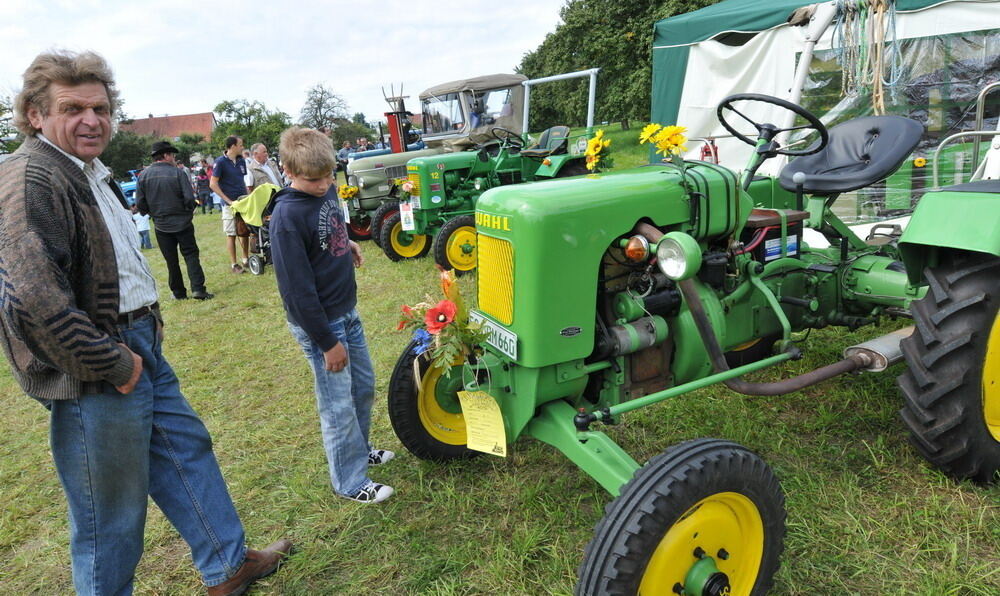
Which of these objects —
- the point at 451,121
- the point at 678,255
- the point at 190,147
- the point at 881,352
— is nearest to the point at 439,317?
the point at 678,255

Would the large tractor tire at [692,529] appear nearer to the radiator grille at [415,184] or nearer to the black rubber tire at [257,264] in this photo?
the radiator grille at [415,184]

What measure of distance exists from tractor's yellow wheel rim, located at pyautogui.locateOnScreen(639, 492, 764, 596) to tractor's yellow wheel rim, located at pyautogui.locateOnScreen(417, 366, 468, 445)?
3.77 ft

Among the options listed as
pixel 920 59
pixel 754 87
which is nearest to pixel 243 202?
pixel 754 87

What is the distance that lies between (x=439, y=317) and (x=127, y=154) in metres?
40.1

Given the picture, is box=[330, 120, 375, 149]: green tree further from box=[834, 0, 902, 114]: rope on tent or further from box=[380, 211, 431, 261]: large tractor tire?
box=[834, 0, 902, 114]: rope on tent

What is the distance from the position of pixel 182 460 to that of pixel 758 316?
6.94 ft

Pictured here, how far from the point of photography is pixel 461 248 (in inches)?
247

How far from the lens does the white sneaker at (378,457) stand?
2812mm

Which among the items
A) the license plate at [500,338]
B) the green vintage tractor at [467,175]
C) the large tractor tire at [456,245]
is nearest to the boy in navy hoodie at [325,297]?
the license plate at [500,338]

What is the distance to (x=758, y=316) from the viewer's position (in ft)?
7.90

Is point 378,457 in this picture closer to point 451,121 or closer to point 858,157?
point 858,157

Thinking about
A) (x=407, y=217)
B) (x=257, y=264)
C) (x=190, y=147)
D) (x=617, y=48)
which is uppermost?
(x=617, y=48)

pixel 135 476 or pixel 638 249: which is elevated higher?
pixel 638 249

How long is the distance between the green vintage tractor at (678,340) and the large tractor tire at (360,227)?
657cm
